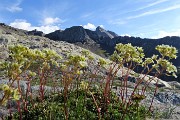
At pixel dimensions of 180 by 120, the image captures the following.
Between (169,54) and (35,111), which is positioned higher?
(169,54)

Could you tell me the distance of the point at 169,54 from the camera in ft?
41.2

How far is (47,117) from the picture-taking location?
14297 mm

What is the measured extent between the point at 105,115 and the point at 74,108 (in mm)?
1648

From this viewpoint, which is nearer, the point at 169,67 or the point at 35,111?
the point at 169,67

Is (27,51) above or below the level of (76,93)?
above

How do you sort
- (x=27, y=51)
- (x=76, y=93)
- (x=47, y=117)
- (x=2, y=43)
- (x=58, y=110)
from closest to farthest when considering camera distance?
1. (x=27, y=51)
2. (x=47, y=117)
3. (x=58, y=110)
4. (x=76, y=93)
5. (x=2, y=43)

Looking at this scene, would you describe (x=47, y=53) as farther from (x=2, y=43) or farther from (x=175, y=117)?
Answer: (x=2, y=43)

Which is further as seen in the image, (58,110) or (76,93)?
(76,93)

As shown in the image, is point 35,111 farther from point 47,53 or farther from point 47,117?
point 47,53

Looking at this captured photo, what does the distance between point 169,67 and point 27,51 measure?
5.52m

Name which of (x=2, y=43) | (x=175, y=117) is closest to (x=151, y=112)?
(x=175, y=117)

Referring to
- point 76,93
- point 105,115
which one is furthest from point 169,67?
point 76,93

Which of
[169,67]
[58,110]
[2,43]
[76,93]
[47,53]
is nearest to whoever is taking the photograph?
[47,53]

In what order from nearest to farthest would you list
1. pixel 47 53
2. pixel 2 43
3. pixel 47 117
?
1. pixel 47 53
2. pixel 47 117
3. pixel 2 43
